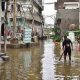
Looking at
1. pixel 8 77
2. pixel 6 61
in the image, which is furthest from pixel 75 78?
pixel 6 61

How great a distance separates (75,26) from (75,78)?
159 ft

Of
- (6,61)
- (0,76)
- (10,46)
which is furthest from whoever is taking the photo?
(10,46)

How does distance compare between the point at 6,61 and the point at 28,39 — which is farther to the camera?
the point at 28,39

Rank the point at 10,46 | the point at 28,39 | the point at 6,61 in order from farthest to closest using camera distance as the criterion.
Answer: the point at 28,39 → the point at 10,46 → the point at 6,61

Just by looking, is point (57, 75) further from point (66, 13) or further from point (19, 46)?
point (66, 13)

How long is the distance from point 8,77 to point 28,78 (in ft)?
2.81

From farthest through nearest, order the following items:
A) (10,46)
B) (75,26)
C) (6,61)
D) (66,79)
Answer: (75,26), (10,46), (6,61), (66,79)

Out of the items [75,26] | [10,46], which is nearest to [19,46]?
[10,46]

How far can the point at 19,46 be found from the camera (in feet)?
137

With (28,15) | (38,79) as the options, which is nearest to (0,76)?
(38,79)

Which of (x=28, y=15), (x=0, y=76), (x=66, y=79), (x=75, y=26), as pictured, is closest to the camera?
(x=66, y=79)

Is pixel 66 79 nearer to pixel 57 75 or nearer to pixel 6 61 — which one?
pixel 57 75

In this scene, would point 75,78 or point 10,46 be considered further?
point 10,46

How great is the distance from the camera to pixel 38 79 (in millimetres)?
15586
